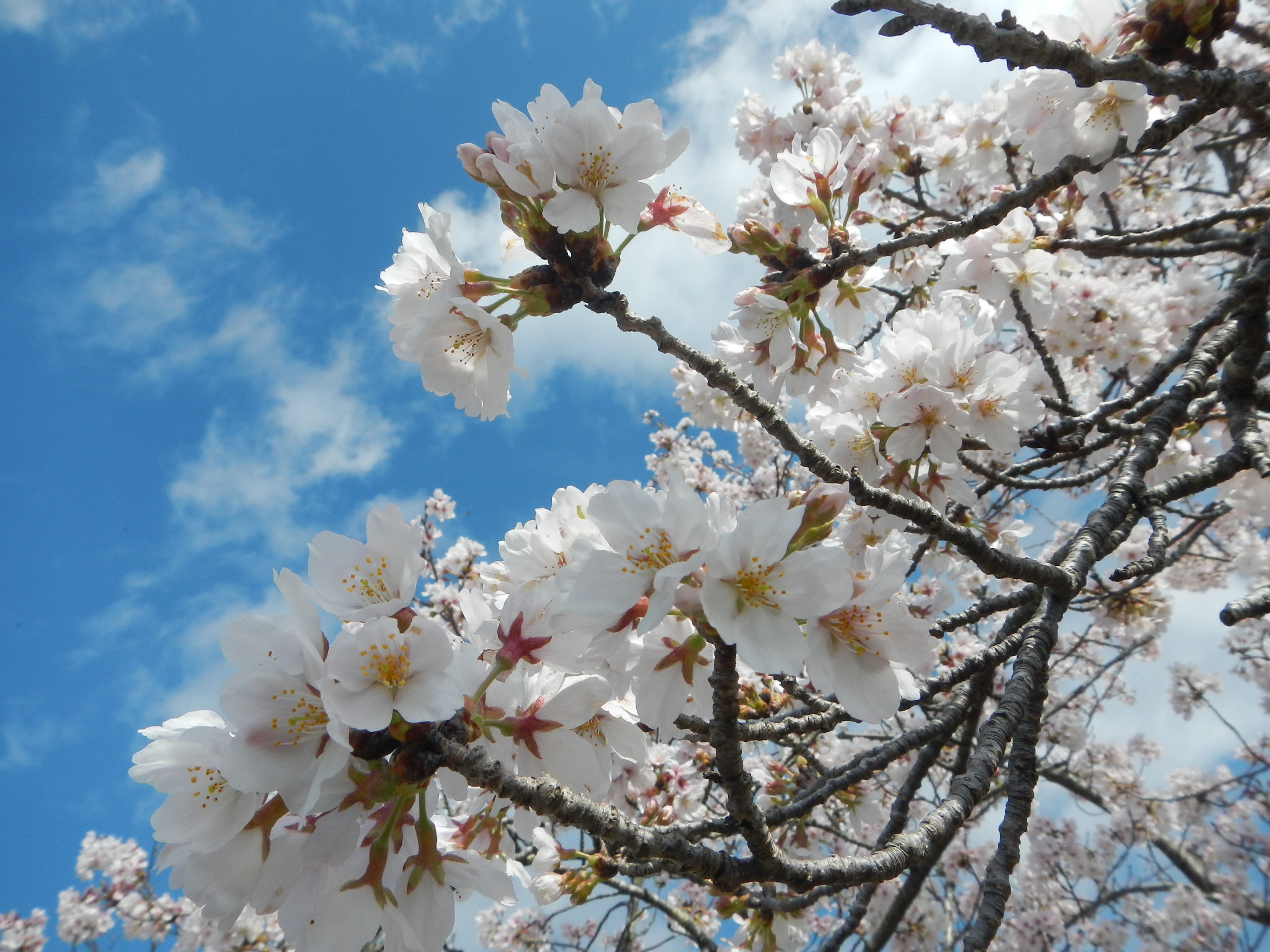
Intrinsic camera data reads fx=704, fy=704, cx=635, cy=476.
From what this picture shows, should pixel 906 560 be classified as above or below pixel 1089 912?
below

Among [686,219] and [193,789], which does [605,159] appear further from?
[193,789]

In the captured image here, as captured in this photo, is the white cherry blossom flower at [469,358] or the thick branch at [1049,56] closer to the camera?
the thick branch at [1049,56]

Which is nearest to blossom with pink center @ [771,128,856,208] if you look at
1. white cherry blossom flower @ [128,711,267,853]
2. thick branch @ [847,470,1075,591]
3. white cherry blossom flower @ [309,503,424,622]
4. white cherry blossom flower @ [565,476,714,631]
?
thick branch @ [847,470,1075,591]

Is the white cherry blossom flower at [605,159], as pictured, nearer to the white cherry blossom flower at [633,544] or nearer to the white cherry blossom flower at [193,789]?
the white cherry blossom flower at [633,544]

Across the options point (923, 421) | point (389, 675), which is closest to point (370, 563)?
point (389, 675)

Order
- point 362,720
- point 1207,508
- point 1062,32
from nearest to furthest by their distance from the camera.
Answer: point 362,720, point 1062,32, point 1207,508

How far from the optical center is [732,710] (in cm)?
121

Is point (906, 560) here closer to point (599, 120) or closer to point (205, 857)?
point (599, 120)

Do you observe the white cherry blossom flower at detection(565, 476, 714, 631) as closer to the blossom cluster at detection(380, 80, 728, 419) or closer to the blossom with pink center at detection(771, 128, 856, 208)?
the blossom cluster at detection(380, 80, 728, 419)

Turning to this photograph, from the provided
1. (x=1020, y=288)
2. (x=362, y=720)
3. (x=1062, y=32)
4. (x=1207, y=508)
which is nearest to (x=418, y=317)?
(x=362, y=720)

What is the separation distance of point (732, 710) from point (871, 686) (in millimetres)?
261

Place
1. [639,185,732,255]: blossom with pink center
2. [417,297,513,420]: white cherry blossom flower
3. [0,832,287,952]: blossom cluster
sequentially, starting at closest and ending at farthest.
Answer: [417,297,513,420]: white cherry blossom flower, [639,185,732,255]: blossom with pink center, [0,832,287,952]: blossom cluster

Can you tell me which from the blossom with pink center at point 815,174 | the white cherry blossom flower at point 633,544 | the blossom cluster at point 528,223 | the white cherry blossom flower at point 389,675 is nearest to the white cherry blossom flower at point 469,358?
the blossom cluster at point 528,223

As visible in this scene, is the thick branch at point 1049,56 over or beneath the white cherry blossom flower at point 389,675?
over
